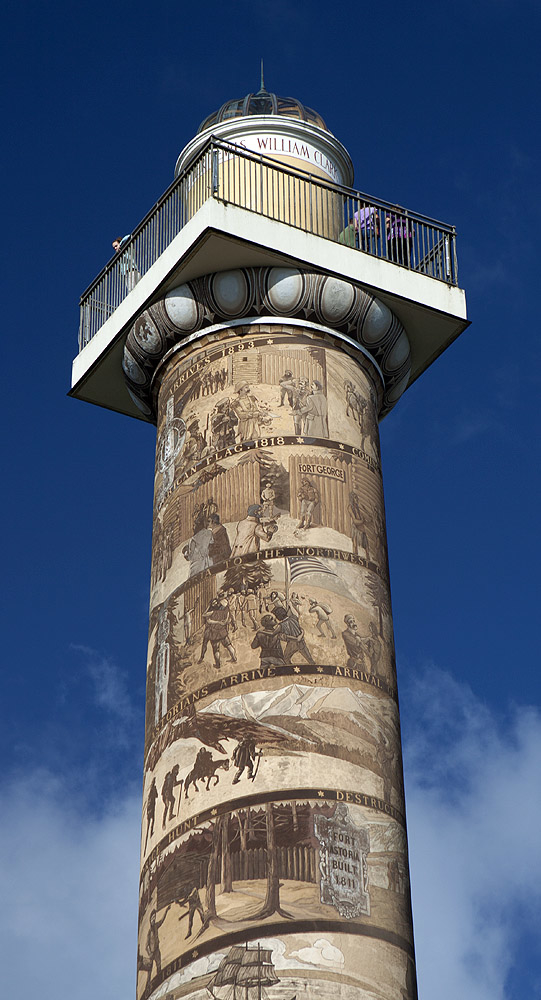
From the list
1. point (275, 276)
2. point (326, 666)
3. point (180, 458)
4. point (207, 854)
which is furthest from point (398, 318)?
point (207, 854)

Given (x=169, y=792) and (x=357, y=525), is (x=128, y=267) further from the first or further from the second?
(x=169, y=792)

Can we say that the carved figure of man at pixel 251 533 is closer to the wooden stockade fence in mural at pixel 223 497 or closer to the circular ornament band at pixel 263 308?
the wooden stockade fence in mural at pixel 223 497

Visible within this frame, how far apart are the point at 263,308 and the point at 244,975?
589cm

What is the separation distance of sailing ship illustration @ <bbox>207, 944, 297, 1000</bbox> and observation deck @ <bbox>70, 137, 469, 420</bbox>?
610cm

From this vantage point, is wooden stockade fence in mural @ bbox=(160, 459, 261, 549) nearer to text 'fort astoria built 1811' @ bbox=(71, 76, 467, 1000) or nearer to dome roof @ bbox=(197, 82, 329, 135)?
text 'fort astoria built 1811' @ bbox=(71, 76, 467, 1000)

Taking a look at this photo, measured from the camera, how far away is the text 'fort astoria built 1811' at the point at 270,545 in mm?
12344

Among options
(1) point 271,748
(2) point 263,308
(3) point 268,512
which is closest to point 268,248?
(2) point 263,308

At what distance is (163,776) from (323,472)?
2.82 meters

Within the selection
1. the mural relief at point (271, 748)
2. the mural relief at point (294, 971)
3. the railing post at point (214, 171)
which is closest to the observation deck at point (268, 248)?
the railing post at point (214, 171)

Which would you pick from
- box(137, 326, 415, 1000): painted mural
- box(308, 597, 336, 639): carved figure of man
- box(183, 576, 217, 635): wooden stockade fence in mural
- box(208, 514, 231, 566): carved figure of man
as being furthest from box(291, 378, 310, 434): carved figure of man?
box(308, 597, 336, 639): carved figure of man

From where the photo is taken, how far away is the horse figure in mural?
42.5 feet

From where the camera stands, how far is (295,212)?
53.1ft

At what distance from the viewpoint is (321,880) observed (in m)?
12.3

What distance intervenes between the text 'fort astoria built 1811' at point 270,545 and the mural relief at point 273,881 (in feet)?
0.05
